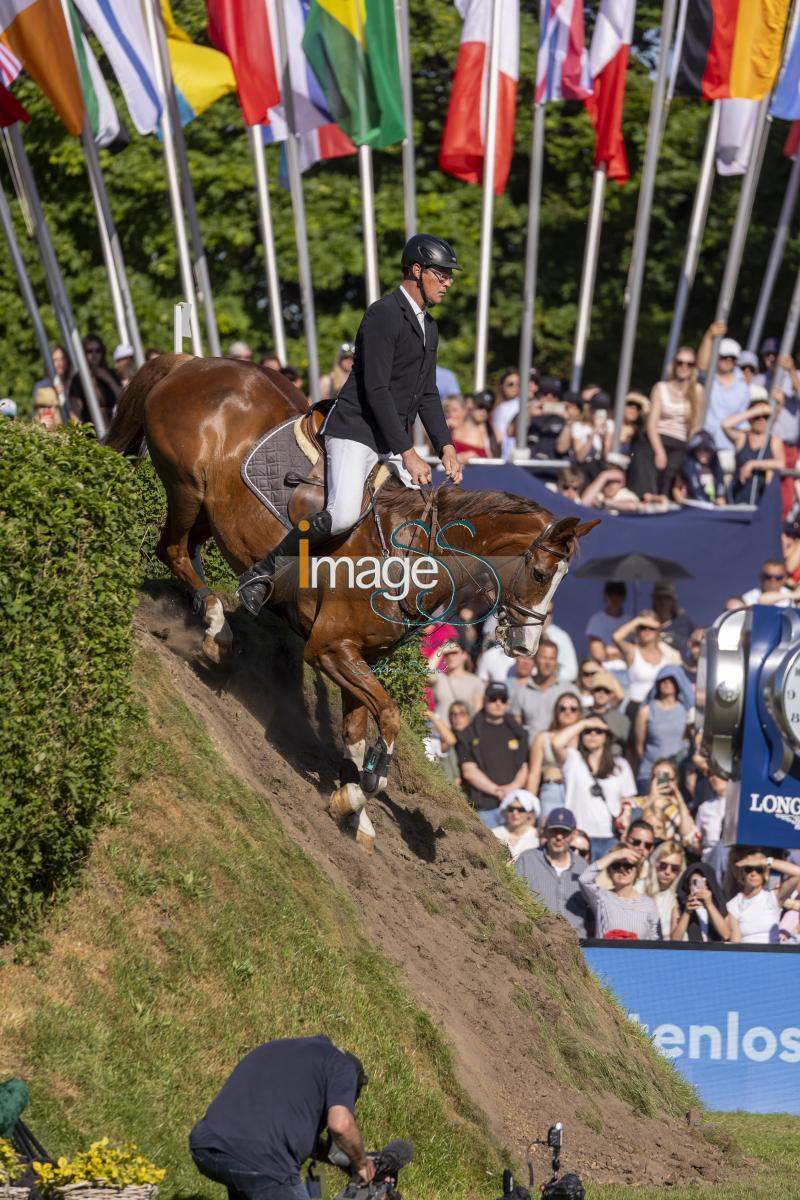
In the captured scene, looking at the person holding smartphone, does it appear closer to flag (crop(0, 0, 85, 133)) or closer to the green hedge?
the green hedge

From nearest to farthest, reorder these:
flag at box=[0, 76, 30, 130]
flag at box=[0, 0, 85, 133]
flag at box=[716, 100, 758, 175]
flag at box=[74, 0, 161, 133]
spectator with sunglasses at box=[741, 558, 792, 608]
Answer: spectator with sunglasses at box=[741, 558, 792, 608]
flag at box=[0, 76, 30, 130]
flag at box=[0, 0, 85, 133]
flag at box=[74, 0, 161, 133]
flag at box=[716, 100, 758, 175]

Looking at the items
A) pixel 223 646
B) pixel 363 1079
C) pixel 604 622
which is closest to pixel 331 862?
pixel 223 646

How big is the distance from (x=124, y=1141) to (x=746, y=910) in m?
7.58

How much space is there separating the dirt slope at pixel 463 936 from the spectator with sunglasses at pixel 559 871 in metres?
1.17

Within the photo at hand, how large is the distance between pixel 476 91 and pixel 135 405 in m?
11.6

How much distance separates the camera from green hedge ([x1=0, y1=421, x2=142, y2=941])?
8.34 meters

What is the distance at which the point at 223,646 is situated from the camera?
38.2ft

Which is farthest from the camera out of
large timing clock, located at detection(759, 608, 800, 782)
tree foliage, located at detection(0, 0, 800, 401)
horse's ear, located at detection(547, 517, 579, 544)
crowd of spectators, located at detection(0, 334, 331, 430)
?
tree foliage, located at detection(0, 0, 800, 401)

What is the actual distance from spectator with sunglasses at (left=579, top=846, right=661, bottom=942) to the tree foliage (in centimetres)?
1931

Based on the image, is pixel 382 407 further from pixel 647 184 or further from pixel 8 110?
pixel 647 184

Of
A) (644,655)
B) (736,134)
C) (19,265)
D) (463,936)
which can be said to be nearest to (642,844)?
(644,655)

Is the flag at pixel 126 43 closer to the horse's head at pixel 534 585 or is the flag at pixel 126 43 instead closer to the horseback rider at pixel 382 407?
the horseback rider at pixel 382 407

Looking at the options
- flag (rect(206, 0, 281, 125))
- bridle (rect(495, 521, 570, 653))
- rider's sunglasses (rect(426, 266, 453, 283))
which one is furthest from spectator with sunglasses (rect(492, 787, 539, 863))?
flag (rect(206, 0, 281, 125))

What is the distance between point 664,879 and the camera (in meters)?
14.5
